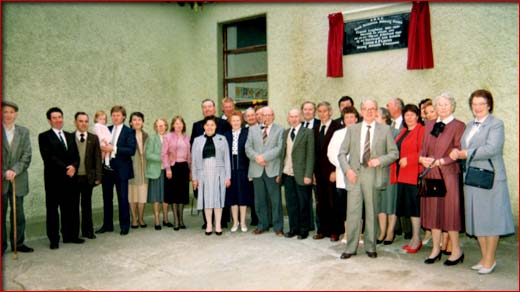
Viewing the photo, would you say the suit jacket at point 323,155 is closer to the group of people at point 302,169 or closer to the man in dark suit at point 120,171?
the group of people at point 302,169

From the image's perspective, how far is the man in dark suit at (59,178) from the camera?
4918 millimetres

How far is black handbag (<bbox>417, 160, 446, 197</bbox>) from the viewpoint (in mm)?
4004

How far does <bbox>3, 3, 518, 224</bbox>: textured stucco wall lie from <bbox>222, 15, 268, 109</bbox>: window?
258 millimetres

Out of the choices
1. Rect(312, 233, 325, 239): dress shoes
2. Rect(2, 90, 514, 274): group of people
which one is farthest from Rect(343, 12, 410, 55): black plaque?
Rect(312, 233, 325, 239): dress shoes

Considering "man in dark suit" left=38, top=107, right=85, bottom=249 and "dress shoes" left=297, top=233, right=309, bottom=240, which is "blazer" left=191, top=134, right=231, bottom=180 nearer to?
"dress shoes" left=297, top=233, right=309, bottom=240

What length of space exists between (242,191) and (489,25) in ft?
13.1

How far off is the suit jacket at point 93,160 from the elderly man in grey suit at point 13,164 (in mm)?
684

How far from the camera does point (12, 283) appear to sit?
3727 millimetres

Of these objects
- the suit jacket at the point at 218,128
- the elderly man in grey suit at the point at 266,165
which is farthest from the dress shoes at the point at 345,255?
the suit jacket at the point at 218,128

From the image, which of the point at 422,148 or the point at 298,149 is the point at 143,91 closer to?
the point at 298,149

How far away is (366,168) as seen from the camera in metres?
4.29

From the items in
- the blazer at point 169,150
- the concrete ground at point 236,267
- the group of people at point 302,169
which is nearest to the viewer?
the concrete ground at point 236,267

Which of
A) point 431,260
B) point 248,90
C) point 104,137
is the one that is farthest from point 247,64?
point 431,260

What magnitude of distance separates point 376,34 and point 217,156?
11.0 feet
